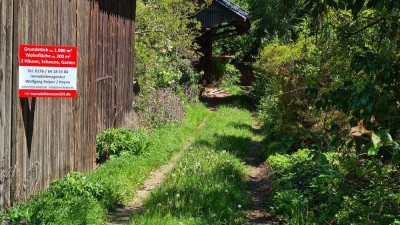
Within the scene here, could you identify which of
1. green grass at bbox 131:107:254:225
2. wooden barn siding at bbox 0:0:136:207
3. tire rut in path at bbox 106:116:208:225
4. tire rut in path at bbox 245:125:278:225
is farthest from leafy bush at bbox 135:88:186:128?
wooden barn siding at bbox 0:0:136:207

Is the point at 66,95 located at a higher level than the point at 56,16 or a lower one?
lower

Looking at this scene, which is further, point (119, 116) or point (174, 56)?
point (174, 56)

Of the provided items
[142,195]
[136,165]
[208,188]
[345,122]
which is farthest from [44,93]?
[345,122]

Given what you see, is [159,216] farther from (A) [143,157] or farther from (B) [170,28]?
(B) [170,28]

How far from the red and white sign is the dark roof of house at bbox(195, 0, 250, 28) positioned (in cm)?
1771

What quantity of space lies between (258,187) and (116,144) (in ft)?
9.04

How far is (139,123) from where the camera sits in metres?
13.9

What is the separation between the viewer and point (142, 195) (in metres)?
8.55

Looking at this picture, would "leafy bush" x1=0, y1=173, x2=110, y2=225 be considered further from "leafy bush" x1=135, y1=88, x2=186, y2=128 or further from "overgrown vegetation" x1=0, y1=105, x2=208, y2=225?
"leafy bush" x1=135, y1=88, x2=186, y2=128

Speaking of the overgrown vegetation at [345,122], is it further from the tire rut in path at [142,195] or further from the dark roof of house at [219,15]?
the dark roof of house at [219,15]

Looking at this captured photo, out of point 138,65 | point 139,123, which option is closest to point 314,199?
point 139,123

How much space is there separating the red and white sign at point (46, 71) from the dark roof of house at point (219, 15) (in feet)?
58.1

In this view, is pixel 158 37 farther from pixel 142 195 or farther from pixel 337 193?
pixel 337 193

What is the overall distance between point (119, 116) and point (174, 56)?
8.87 metres
